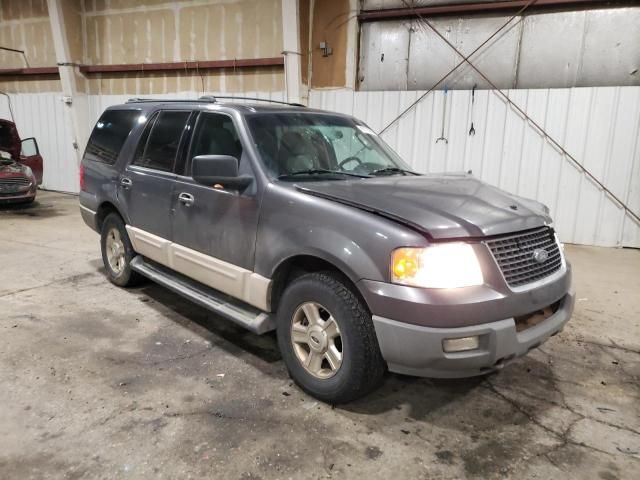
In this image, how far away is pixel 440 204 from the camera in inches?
110

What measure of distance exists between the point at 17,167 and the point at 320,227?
9097 millimetres

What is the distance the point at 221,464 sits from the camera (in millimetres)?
2432

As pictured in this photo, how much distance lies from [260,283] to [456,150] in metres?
5.86

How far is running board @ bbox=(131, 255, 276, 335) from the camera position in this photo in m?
3.28

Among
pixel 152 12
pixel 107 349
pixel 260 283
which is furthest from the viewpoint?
pixel 152 12

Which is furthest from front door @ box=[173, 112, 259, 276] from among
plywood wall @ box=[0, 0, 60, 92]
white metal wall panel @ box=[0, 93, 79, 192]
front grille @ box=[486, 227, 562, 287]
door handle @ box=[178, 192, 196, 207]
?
plywood wall @ box=[0, 0, 60, 92]

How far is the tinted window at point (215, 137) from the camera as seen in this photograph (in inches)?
140

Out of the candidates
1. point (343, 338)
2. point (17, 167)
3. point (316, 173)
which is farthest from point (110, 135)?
point (17, 167)

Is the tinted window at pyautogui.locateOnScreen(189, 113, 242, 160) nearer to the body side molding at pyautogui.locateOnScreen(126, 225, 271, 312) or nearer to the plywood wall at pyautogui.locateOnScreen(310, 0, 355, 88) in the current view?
the body side molding at pyautogui.locateOnScreen(126, 225, 271, 312)

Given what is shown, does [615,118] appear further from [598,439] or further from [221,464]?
[221,464]

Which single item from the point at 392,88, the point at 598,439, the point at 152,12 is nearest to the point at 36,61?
the point at 152,12

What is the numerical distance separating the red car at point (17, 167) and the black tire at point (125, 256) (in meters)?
5.54

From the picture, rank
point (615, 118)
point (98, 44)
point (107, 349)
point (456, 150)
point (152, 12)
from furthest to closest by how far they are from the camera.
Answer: point (98, 44) < point (152, 12) < point (456, 150) < point (615, 118) < point (107, 349)

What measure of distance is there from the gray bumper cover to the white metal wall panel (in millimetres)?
11619
